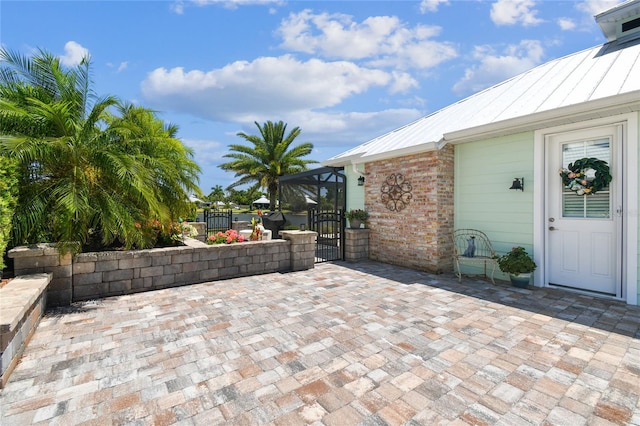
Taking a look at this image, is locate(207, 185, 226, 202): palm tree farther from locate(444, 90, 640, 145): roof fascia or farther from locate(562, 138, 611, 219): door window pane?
locate(562, 138, 611, 219): door window pane

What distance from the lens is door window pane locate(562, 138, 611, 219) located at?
456cm

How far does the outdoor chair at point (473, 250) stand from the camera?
553cm

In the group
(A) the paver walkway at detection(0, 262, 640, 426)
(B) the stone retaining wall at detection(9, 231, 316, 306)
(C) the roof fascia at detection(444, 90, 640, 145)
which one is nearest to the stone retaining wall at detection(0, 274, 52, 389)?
(A) the paver walkway at detection(0, 262, 640, 426)

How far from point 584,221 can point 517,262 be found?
3.83 ft

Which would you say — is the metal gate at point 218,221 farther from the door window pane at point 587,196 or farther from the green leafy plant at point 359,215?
the door window pane at point 587,196

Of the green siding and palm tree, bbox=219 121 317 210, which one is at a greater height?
palm tree, bbox=219 121 317 210

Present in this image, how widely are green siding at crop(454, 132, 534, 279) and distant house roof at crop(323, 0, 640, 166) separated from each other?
11.3 inches

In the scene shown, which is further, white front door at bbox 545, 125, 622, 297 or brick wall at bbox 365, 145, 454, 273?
brick wall at bbox 365, 145, 454, 273

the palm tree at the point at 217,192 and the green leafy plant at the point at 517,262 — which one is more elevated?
the palm tree at the point at 217,192

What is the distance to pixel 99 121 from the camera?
15.8 feet

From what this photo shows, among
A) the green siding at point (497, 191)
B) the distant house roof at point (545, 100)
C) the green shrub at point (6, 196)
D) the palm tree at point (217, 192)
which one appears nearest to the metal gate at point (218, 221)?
the distant house roof at point (545, 100)

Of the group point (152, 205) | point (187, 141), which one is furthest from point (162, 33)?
point (152, 205)

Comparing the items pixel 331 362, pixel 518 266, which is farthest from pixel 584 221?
pixel 331 362

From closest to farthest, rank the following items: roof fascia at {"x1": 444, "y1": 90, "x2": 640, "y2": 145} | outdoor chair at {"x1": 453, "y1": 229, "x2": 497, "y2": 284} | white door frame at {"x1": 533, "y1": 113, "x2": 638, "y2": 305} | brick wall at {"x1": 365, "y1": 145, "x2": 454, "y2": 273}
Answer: roof fascia at {"x1": 444, "y1": 90, "x2": 640, "y2": 145} < white door frame at {"x1": 533, "y1": 113, "x2": 638, "y2": 305} < outdoor chair at {"x1": 453, "y1": 229, "x2": 497, "y2": 284} < brick wall at {"x1": 365, "y1": 145, "x2": 454, "y2": 273}
